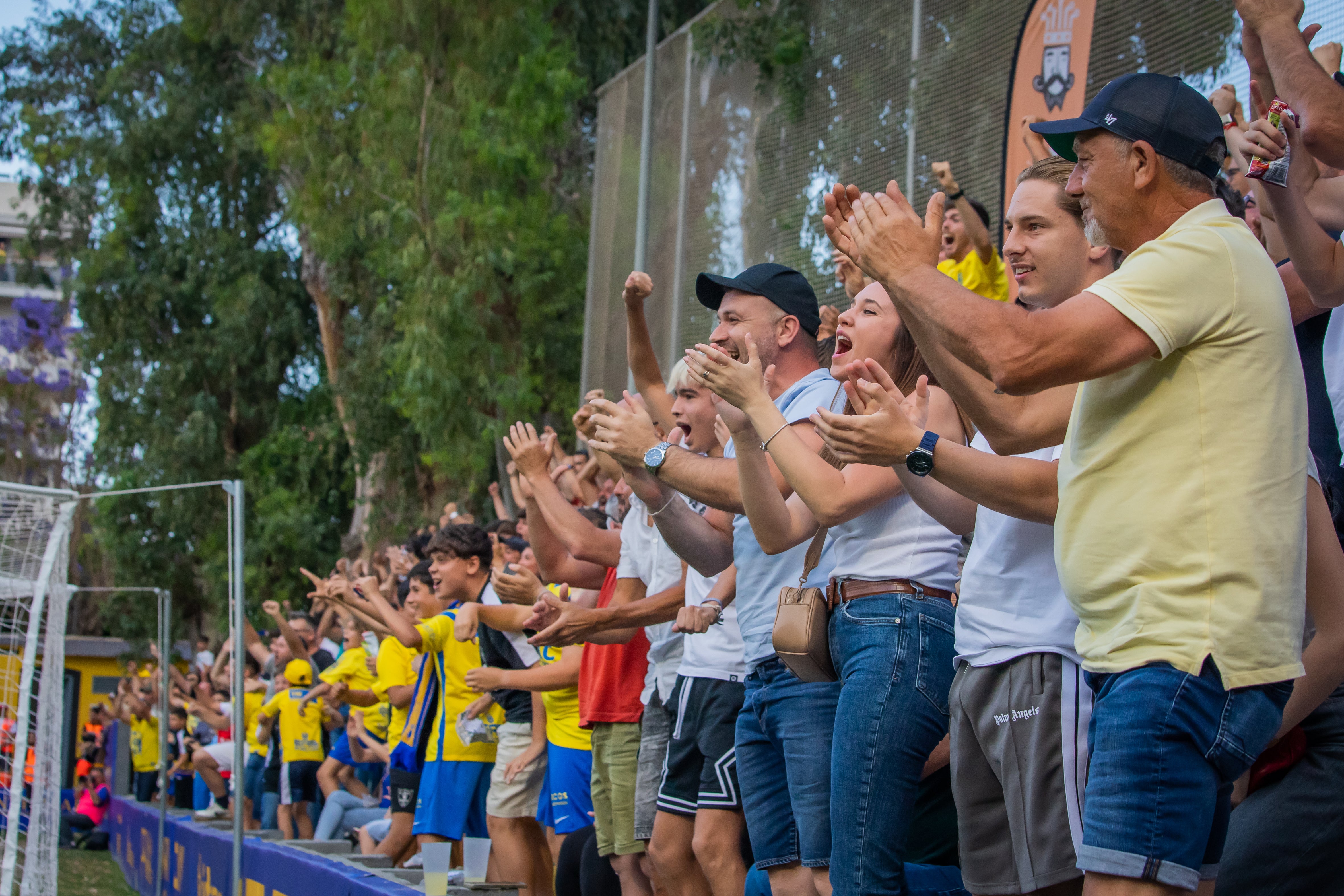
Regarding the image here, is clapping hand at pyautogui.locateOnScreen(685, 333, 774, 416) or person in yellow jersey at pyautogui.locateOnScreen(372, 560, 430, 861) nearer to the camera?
clapping hand at pyautogui.locateOnScreen(685, 333, 774, 416)

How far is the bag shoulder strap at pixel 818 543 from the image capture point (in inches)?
135

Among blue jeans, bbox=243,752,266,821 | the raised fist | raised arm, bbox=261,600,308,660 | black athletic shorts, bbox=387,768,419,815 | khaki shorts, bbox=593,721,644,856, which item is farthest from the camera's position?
blue jeans, bbox=243,752,266,821

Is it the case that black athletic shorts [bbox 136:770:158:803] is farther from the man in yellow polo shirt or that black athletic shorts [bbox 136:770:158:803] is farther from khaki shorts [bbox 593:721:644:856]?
the man in yellow polo shirt

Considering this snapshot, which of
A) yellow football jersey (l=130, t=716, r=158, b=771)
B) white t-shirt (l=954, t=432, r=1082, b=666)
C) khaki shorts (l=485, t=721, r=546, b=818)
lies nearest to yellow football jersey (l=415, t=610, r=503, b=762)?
khaki shorts (l=485, t=721, r=546, b=818)

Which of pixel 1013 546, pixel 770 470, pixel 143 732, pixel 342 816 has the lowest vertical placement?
pixel 143 732

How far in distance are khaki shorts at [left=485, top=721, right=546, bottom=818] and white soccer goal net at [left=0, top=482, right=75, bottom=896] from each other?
289 centimetres

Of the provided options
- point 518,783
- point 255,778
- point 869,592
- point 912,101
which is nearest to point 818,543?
point 869,592

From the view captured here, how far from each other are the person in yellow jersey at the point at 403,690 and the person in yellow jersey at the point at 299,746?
6.58 feet

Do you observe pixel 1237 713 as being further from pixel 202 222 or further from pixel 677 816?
pixel 202 222

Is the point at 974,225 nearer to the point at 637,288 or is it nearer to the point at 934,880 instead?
the point at 637,288

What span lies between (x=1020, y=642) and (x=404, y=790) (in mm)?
5434

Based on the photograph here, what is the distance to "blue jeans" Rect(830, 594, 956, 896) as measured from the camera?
293 centimetres

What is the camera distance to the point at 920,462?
2500 millimetres

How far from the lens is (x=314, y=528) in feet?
69.4
